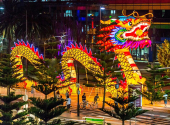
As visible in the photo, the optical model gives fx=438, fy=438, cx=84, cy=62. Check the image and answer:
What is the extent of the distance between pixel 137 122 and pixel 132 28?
12.1m

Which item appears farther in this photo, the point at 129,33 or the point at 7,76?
the point at 129,33

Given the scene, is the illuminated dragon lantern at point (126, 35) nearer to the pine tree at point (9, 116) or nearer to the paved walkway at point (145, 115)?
the paved walkway at point (145, 115)

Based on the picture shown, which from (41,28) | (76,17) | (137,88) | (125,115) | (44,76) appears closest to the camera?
(125,115)

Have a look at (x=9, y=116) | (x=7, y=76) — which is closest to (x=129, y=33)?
(x=7, y=76)

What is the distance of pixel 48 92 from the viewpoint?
3384 centimetres

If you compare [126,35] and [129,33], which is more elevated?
[129,33]

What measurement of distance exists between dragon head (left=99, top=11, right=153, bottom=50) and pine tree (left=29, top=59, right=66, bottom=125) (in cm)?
604

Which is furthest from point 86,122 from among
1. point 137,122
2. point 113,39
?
point 113,39

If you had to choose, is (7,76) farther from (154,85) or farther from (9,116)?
(154,85)

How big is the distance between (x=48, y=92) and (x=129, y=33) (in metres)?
11.1

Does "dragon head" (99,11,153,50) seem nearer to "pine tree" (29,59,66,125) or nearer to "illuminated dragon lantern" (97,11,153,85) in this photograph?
"illuminated dragon lantern" (97,11,153,85)

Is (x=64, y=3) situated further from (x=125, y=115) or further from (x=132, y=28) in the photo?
(x=125, y=115)

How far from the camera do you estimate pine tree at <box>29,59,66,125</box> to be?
26203mm

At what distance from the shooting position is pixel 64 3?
86562 mm
